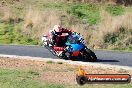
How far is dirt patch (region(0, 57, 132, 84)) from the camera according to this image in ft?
48.0

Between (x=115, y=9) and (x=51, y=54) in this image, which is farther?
(x=115, y=9)

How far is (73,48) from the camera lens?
781 inches

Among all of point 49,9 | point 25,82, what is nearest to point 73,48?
point 25,82

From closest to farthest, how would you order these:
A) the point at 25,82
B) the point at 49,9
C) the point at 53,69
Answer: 1. the point at 25,82
2. the point at 53,69
3. the point at 49,9

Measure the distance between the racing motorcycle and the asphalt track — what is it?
0.49 metres

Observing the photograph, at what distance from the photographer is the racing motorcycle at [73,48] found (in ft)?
64.6

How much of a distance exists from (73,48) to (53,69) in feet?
9.94

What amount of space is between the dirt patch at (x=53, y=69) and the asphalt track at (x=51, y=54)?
1668 millimetres

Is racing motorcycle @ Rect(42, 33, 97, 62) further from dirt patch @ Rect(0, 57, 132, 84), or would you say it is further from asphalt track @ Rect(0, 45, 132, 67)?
dirt patch @ Rect(0, 57, 132, 84)

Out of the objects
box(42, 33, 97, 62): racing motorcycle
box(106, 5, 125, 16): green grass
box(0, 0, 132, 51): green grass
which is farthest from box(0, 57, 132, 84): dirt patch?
box(106, 5, 125, 16): green grass

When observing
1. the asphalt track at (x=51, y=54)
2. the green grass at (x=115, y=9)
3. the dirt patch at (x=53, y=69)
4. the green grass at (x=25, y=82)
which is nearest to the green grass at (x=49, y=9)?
the green grass at (x=115, y=9)

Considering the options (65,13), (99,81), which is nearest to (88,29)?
(65,13)

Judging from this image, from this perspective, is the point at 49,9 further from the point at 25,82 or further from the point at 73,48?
the point at 25,82

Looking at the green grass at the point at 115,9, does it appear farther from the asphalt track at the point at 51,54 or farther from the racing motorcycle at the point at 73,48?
the racing motorcycle at the point at 73,48
